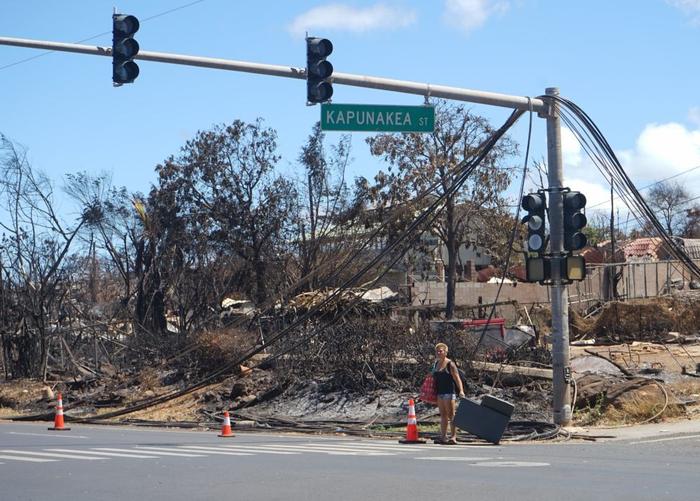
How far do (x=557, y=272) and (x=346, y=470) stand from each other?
7.53m

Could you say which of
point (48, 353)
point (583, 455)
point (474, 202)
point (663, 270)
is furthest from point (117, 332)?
point (663, 270)

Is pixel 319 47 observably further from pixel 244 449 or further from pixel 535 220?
pixel 244 449

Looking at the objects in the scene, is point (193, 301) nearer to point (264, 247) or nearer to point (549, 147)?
point (264, 247)

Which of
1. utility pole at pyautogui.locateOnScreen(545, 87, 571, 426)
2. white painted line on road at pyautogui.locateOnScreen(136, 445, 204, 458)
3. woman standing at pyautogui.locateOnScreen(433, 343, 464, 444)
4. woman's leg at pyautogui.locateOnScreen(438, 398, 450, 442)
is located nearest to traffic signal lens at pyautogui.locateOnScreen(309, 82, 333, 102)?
woman standing at pyautogui.locateOnScreen(433, 343, 464, 444)

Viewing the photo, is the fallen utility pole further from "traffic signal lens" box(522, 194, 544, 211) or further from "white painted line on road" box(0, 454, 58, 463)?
"white painted line on road" box(0, 454, 58, 463)

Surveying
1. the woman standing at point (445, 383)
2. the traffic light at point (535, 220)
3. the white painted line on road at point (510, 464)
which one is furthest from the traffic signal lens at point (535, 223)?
the white painted line on road at point (510, 464)

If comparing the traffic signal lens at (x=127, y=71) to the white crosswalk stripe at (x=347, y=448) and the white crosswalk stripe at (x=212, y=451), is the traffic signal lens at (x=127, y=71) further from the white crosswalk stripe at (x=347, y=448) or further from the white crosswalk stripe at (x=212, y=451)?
the white crosswalk stripe at (x=347, y=448)

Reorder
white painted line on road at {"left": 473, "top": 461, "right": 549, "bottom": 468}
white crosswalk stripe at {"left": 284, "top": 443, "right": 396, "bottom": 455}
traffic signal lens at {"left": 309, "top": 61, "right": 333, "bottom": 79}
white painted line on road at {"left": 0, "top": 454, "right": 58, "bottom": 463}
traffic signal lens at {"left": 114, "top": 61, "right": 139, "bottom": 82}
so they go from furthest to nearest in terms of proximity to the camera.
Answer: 1. white crosswalk stripe at {"left": 284, "top": 443, "right": 396, "bottom": 455}
2. traffic signal lens at {"left": 309, "top": 61, "right": 333, "bottom": 79}
3. traffic signal lens at {"left": 114, "top": 61, "right": 139, "bottom": 82}
4. white painted line on road at {"left": 0, "top": 454, "right": 58, "bottom": 463}
5. white painted line on road at {"left": 473, "top": 461, "right": 549, "bottom": 468}

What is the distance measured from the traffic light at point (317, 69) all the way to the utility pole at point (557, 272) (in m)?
5.44

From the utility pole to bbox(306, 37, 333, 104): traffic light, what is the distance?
5.44 meters

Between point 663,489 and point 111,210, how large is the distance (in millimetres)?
38893

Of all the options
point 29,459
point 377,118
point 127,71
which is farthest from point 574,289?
point 29,459

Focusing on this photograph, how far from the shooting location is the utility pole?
18312 mm

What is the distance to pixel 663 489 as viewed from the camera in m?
10.2
